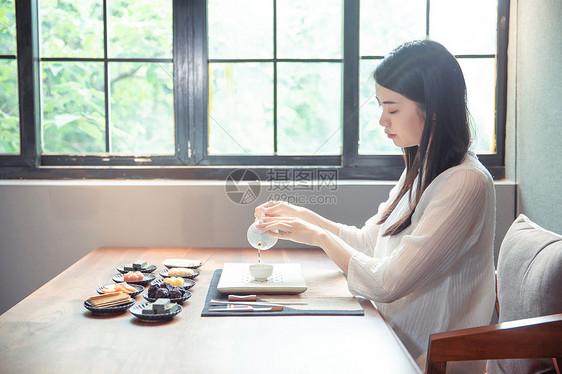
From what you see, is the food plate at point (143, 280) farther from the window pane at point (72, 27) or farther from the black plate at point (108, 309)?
the window pane at point (72, 27)

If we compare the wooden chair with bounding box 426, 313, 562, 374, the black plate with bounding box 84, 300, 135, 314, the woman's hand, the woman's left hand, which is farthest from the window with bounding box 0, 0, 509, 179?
the wooden chair with bounding box 426, 313, 562, 374

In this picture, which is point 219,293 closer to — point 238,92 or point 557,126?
point 238,92

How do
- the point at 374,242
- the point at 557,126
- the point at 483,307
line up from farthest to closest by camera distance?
the point at 557,126, the point at 374,242, the point at 483,307

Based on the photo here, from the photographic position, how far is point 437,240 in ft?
4.31

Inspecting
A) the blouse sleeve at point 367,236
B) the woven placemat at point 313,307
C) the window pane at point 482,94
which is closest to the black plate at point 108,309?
the woven placemat at point 313,307

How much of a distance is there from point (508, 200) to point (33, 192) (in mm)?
2000

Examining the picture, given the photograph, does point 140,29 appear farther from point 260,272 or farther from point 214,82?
point 260,272

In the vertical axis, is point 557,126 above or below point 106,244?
above

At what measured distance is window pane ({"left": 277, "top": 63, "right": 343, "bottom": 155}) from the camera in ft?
8.05

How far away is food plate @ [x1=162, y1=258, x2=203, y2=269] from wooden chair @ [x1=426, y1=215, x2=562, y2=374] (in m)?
0.83

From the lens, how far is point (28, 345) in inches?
42.1

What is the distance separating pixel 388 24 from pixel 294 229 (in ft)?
4.22

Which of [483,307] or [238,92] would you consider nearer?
[483,307]

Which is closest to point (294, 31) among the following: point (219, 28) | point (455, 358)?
point (219, 28)
